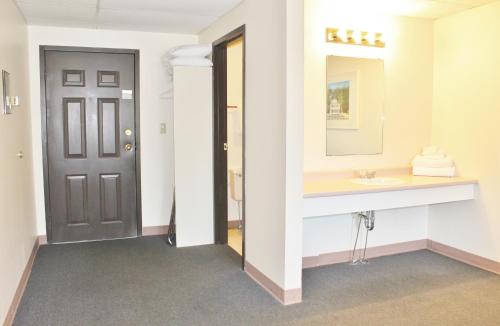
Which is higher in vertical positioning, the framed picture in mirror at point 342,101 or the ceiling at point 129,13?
the ceiling at point 129,13

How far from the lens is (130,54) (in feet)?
15.4

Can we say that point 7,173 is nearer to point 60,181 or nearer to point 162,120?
point 60,181

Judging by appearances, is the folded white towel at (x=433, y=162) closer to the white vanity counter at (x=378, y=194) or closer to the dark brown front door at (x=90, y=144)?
the white vanity counter at (x=378, y=194)

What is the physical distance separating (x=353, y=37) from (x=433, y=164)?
1337mm

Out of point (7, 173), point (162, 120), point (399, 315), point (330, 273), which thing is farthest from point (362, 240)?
point (7, 173)

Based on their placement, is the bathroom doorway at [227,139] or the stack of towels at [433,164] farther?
the bathroom doorway at [227,139]

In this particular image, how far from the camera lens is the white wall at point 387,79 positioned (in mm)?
3725

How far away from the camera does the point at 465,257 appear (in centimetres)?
394

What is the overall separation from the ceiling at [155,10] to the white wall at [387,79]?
126mm

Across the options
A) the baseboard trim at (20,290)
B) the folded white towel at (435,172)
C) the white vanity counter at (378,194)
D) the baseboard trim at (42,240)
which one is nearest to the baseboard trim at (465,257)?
the white vanity counter at (378,194)

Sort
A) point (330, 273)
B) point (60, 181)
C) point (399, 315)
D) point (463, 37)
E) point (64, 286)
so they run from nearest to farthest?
1. point (399, 315)
2. point (64, 286)
3. point (330, 273)
4. point (463, 37)
5. point (60, 181)

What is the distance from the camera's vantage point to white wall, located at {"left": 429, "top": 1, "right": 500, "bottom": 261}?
3674 mm

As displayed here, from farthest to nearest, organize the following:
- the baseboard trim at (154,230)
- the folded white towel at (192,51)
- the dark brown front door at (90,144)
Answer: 1. the baseboard trim at (154,230)
2. the dark brown front door at (90,144)
3. the folded white towel at (192,51)

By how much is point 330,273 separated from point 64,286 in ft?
6.87
